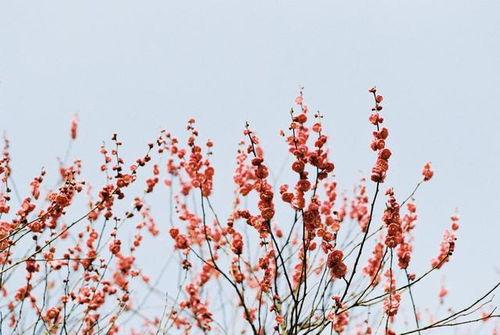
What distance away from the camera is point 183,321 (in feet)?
17.8

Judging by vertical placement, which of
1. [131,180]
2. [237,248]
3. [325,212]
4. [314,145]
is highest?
[325,212]

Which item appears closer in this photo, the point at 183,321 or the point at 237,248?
the point at 237,248

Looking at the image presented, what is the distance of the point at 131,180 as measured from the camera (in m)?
3.53

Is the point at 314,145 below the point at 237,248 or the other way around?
the other way around

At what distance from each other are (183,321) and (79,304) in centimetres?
190

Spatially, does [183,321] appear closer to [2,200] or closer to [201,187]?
[201,187]

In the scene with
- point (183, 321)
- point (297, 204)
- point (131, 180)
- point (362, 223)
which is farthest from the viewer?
point (183, 321)

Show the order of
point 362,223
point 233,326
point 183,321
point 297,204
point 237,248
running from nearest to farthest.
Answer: point 297,204 → point 237,248 → point 233,326 → point 362,223 → point 183,321

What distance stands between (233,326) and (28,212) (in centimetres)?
219

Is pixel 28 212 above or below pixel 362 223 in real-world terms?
below

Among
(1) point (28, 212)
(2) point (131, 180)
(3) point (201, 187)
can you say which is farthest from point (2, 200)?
(3) point (201, 187)

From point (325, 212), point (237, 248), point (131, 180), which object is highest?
point (325, 212)

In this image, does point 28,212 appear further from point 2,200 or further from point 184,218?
point 184,218

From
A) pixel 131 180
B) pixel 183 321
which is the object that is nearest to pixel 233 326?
pixel 183 321
